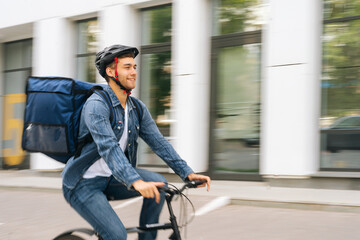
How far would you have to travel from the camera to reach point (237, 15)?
337 inches

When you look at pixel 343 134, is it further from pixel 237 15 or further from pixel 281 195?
pixel 237 15

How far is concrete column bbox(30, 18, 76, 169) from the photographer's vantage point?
35.9 ft

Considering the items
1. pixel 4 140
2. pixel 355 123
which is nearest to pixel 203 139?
pixel 355 123

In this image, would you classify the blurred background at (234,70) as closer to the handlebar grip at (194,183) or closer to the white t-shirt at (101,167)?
the handlebar grip at (194,183)

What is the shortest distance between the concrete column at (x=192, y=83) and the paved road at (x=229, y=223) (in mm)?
1760

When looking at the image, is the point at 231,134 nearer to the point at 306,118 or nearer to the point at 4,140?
the point at 306,118

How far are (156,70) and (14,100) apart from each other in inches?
229

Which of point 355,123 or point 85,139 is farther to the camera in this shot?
point 355,123

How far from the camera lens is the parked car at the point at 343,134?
7180 millimetres

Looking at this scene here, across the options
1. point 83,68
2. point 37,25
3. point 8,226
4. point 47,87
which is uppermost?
point 37,25

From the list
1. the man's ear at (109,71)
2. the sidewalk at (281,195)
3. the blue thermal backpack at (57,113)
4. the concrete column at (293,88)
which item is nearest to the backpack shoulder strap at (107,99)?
the blue thermal backpack at (57,113)

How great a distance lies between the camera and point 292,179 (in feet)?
24.2

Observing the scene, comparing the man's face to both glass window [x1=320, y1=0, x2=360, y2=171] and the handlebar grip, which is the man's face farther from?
glass window [x1=320, y1=0, x2=360, y2=171]

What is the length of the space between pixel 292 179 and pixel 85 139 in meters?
5.43
